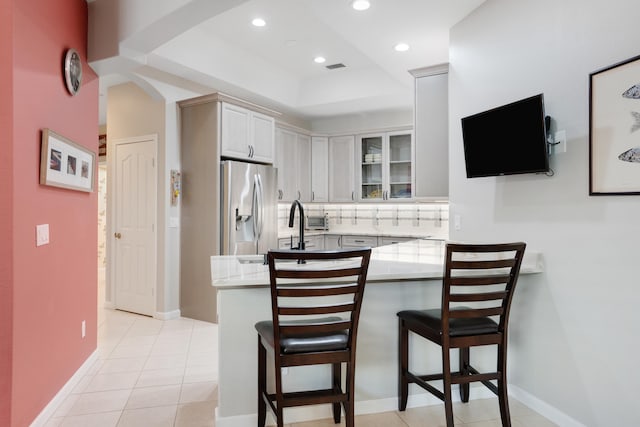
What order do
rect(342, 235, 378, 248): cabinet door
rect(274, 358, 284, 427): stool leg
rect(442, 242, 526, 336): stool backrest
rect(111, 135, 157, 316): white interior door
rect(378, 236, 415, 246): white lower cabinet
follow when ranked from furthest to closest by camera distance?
rect(342, 235, 378, 248): cabinet door
rect(378, 236, 415, 246): white lower cabinet
rect(111, 135, 157, 316): white interior door
rect(442, 242, 526, 336): stool backrest
rect(274, 358, 284, 427): stool leg

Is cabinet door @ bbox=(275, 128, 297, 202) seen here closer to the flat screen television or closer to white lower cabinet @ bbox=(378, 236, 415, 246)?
white lower cabinet @ bbox=(378, 236, 415, 246)

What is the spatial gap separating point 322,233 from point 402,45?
3.15 m

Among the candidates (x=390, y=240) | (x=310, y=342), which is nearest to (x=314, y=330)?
(x=310, y=342)

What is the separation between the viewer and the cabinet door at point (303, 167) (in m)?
6.06

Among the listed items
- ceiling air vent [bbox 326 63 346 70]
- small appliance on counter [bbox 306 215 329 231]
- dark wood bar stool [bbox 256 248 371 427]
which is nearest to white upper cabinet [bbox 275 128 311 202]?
small appliance on counter [bbox 306 215 329 231]

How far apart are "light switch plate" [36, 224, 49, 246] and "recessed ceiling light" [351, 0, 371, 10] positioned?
2.66 metres

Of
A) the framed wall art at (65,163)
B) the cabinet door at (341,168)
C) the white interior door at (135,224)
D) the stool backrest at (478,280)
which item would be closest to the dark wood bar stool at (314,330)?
the stool backrest at (478,280)

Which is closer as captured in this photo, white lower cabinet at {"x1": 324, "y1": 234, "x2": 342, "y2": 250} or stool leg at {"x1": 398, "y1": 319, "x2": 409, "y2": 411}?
stool leg at {"x1": 398, "y1": 319, "x2": 409, "y2": 411}

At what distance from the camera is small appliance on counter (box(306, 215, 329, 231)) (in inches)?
252

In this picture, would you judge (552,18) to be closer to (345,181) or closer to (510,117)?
(510,117)

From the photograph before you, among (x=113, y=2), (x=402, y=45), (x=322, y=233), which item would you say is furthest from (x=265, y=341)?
(x=322, y=233)

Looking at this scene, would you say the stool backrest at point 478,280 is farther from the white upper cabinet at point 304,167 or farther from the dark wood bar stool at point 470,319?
the white upper cabinet at point 304,167

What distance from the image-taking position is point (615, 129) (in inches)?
76.6

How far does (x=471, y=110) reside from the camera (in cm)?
314
